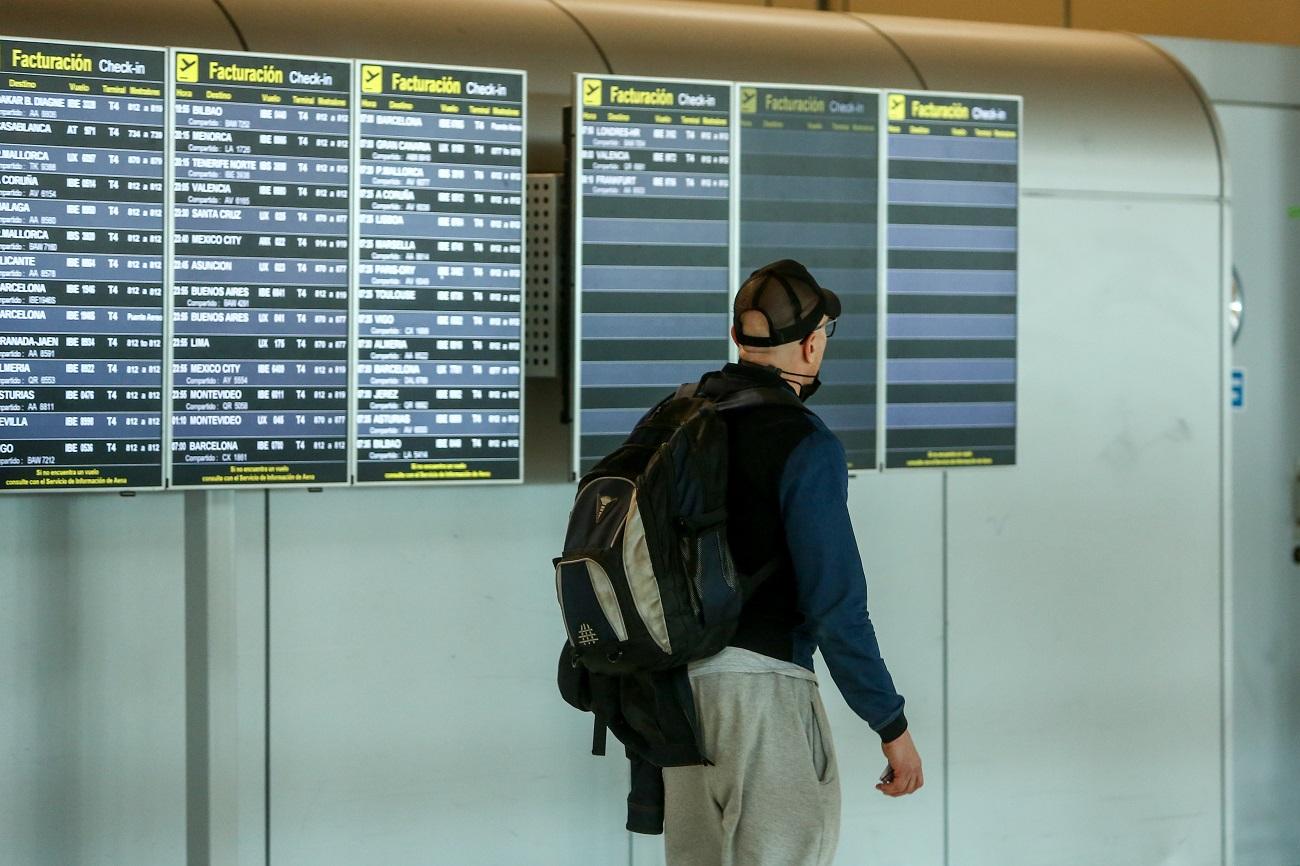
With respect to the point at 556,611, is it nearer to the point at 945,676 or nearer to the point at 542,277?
the point at 542,277

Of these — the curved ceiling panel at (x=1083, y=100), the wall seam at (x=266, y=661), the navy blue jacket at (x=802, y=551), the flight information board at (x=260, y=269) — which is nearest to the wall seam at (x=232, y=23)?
the flight information board at (x=260, y=269)

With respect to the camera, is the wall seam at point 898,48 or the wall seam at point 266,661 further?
the wall seam at point 898,48

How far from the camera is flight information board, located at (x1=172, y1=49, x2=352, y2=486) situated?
3338 mm

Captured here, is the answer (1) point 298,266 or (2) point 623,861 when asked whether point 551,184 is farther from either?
(2) point 623,861

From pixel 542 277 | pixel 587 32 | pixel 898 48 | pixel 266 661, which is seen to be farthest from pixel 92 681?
pixel 898 48

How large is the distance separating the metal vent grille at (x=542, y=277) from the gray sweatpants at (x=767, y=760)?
1.42 metres

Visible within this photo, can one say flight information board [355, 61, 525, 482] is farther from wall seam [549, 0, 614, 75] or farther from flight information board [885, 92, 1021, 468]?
flight information board [885, 92, 1021, 468]

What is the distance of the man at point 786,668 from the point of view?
8.13 ft

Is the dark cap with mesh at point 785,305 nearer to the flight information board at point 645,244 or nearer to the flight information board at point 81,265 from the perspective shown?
the flight information board at point 645,244

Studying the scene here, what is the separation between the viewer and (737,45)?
4.09m

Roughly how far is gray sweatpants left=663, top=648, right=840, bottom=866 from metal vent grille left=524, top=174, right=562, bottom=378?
56.1 inches

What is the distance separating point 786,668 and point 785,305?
25.7 inches

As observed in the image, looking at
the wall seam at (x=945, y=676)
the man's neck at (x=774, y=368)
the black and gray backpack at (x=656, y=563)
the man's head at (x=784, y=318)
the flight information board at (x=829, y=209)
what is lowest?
the wall seam at (x=945, y=676)

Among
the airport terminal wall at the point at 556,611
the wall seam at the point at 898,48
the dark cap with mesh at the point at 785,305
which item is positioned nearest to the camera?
the dark cap with mesh at the point at 785,305
